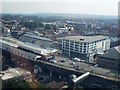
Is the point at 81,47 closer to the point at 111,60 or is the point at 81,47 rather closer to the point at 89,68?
the point at 89,68

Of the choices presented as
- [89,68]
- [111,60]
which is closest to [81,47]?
[89,68]

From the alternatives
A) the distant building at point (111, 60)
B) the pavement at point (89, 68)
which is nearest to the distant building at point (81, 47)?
the pavement at point (89, 68)

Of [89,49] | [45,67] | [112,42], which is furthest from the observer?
[112,42]

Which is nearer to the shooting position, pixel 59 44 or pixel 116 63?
pixel 116 63

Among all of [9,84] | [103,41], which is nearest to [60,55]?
[103,41]

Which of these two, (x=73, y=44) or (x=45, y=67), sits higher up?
(x=73, y=44)

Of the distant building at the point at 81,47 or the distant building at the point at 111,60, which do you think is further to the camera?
the distant building at the point at 81,47

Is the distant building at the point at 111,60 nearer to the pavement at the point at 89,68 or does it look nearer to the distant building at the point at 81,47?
the pavement at the point at 89,68

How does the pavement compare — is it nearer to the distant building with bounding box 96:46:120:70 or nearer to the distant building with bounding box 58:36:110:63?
the distant building with bounding box 96:46:120:70

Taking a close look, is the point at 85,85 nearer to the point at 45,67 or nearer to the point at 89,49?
the point at 45,67

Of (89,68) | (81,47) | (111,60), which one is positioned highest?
(81,47)

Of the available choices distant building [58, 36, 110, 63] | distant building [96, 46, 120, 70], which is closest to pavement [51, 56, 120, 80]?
distant building [96, 46, 120, 70]
